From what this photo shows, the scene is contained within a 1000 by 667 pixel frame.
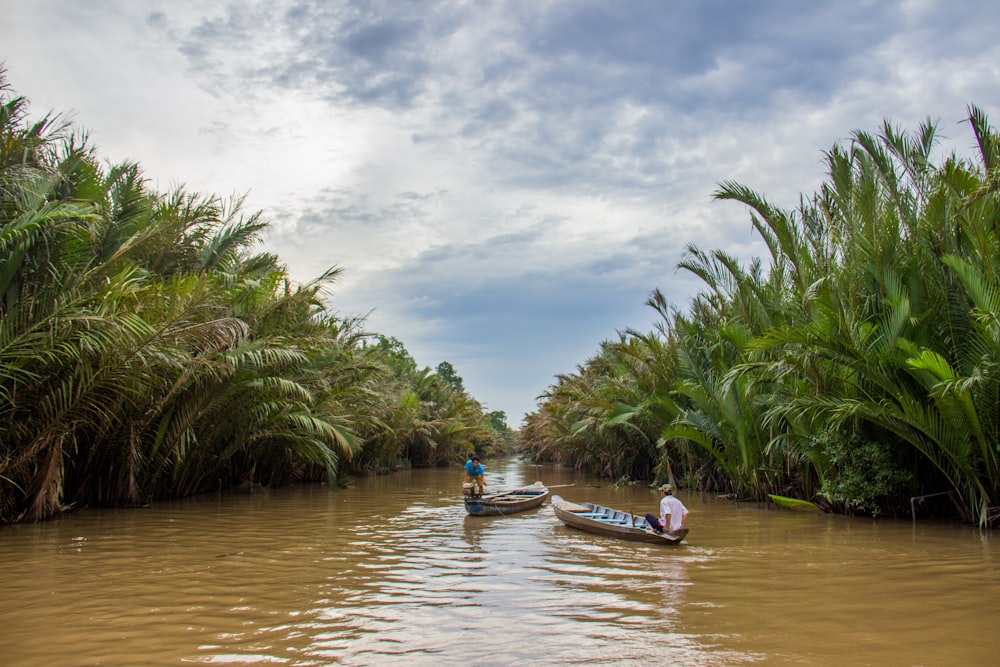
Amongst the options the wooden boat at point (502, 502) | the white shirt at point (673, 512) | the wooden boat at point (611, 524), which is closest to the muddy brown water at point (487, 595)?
the wooden boat at point (611, 524)

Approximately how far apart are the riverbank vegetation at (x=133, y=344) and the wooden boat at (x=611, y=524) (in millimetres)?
6119

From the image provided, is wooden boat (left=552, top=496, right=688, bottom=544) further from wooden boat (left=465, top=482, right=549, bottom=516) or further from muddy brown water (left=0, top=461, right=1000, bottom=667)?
wooden boat (left=465, top=482, right=549, bottom=516)

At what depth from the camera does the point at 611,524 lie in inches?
472

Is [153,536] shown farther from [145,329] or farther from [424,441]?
[424,441]

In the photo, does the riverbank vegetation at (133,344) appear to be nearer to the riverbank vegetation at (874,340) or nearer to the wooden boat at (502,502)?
the wooden boat at (502,502)

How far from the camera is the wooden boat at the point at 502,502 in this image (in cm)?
1512

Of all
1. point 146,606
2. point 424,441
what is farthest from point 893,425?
point 424,441

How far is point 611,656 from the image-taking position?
18.0ft

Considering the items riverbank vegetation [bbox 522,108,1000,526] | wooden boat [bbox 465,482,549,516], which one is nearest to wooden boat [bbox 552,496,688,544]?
wooden boat [bbox 465,482,549,516]

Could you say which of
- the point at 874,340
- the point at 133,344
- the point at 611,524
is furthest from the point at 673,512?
the point at 133,344

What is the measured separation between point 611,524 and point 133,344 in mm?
8153

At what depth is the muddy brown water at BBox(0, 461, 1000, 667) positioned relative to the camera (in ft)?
18.3

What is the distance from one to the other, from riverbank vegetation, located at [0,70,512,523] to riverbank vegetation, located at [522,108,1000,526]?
947cm

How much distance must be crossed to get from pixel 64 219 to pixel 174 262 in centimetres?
457
